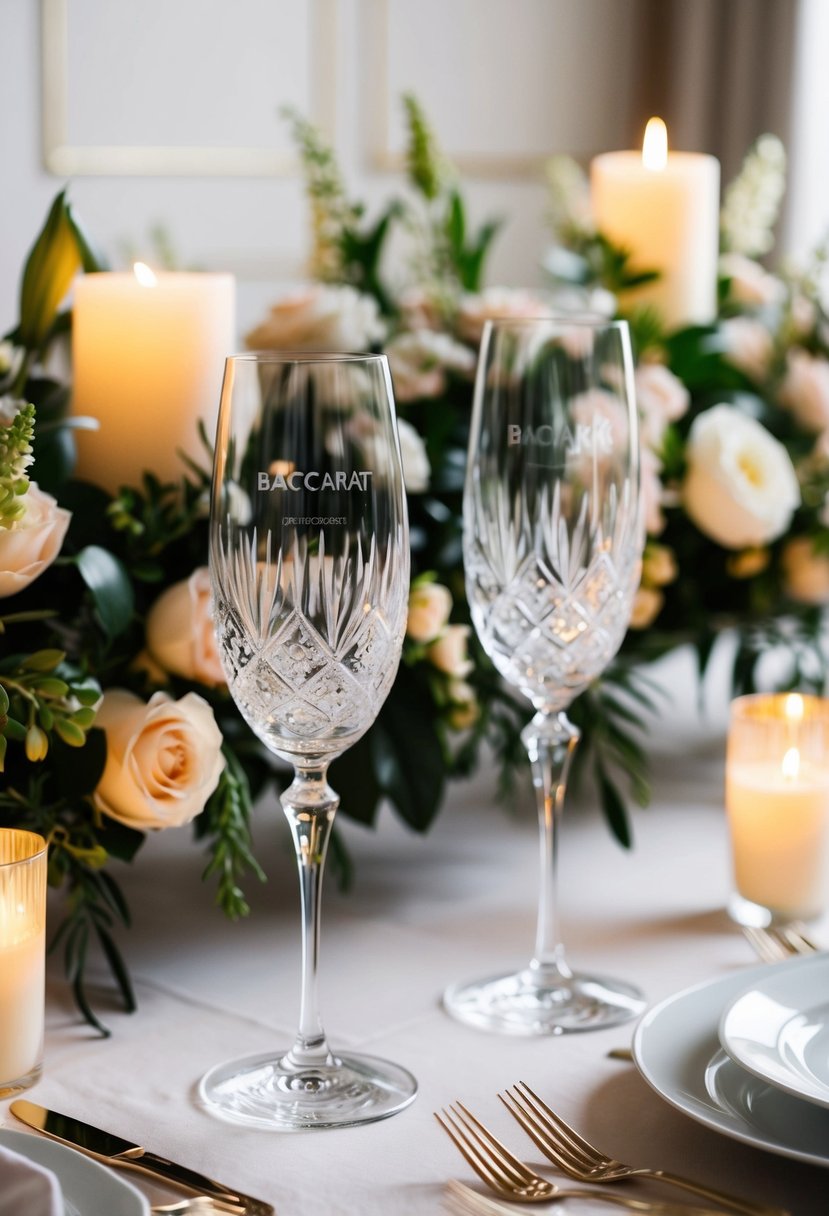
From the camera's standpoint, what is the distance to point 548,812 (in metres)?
0.93

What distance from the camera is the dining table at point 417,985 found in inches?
26.9

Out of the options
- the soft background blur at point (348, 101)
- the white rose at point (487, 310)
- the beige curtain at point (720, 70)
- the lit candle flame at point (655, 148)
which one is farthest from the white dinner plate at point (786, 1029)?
the beige curtain at point (720, 70)

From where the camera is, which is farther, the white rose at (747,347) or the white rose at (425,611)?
the white rose at (747,347)

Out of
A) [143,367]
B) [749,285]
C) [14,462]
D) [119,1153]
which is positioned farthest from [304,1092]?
[749,285]

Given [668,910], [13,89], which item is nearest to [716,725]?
[668,910]

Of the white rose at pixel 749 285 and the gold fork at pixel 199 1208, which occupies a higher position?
the white rose at pixel 749 285

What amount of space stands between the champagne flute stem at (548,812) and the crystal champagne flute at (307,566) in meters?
0.19

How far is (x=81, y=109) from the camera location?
2.93 metres

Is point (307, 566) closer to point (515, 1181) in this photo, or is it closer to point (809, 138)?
point (515, 1181)

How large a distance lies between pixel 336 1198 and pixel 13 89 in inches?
101

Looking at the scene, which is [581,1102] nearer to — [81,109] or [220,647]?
[220,647]

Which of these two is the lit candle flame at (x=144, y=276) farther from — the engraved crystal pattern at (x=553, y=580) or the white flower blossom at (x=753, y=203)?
the white flower blossom at (x=753, y=203)

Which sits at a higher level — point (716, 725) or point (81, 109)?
point (81, 109)

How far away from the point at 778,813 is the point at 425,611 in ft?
0.90
